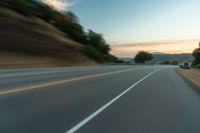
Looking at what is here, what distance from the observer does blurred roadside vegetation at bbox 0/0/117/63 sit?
88375mm

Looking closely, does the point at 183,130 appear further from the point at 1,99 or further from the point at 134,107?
the point at 1,99

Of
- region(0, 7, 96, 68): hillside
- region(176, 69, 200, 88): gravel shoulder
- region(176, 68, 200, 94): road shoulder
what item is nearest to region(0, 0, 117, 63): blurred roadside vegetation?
region(0, 7, 96, 68): hillside

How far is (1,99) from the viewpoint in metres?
16.0

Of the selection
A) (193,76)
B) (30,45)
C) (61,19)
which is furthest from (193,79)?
(61,19)

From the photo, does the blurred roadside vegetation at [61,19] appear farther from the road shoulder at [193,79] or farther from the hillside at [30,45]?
the road shoulder at [193,79]

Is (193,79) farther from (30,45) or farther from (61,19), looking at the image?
(61,19)

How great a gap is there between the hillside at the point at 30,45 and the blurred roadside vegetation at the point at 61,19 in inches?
139

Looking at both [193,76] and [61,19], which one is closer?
[193,76]

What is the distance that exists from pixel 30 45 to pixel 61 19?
1739 inches

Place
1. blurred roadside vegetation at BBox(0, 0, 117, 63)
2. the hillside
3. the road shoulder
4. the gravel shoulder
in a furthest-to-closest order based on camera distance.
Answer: blurred roadside vegetation at BBox(0, 0, 117, 63) → the hillside → the gravel shoulder → the road shoulder

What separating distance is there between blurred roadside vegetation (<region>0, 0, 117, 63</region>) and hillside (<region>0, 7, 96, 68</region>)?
3531 mm

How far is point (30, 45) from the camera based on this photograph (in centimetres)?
7644

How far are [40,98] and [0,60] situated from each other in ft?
142

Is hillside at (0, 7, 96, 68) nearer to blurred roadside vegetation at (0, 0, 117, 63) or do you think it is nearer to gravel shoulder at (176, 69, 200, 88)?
blurred roadside vegetation at (0, 0, 117, 63)
